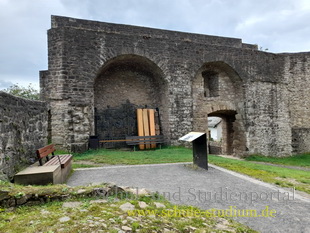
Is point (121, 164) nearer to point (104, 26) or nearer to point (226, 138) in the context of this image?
point (104, 26)

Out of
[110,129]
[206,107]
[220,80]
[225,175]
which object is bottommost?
[225,175]

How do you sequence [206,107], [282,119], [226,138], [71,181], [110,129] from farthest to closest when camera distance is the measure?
[226,138], [282,119], [206,107], [110,129], [71,181]

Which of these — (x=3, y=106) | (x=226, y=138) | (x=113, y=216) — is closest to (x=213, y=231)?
(x=113, y=216)

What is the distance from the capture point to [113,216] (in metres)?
2.61

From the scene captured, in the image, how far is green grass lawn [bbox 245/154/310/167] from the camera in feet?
36.4

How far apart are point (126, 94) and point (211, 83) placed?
4826 mm

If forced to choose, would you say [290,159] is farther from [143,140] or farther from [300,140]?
[143,140]

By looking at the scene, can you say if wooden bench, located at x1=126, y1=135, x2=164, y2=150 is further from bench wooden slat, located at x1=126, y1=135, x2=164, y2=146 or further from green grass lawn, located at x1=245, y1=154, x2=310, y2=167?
green grass lawn, located at x1=245, y1=154, x2=310, y2=167

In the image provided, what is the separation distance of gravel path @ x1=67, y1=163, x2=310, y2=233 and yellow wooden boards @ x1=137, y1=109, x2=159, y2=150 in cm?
453

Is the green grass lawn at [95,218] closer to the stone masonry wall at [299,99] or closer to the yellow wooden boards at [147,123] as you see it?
the yellow wooden boards at [147,123]

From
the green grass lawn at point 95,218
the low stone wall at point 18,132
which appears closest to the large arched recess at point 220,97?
the low stone wall at point 18,132

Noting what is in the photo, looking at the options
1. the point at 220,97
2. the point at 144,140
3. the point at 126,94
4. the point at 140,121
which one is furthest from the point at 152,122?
the point at 220,97

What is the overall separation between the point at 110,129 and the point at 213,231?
877cm

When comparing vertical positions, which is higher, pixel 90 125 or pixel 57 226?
pixel 90 125
